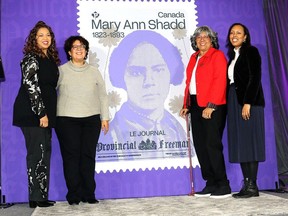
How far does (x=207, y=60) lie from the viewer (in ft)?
9.92

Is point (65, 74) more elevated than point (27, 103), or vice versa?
point (65, 74)

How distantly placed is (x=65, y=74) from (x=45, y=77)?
171 mm

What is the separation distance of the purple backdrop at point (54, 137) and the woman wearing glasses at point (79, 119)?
0.27 metres

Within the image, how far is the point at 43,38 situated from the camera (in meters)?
2.85

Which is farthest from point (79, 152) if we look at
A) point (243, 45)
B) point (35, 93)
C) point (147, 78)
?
point (243, 45)

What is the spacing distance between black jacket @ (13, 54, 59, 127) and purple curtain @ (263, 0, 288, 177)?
2.15m

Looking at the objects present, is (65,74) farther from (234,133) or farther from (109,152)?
(234,133)

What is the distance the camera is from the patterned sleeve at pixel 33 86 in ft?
8.88

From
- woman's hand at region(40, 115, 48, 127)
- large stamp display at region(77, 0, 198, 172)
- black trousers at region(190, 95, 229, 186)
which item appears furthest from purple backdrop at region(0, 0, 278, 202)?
woman's hand at region(40, 115, 48, 127)

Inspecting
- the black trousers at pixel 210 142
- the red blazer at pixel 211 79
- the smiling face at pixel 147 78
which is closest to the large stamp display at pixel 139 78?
the smiling face at pixel 147 78

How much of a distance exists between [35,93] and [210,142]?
1.29 metres

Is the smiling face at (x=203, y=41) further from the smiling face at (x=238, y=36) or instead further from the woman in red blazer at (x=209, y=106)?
the smiling face at (x=238, y=36)

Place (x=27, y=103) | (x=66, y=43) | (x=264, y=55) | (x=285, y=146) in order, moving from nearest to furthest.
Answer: (x=27, y=103) < (x=66, y=43) < (x=264, y=55) < (x=285, y=146)

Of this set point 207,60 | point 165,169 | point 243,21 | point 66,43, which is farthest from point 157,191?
point 243,21
